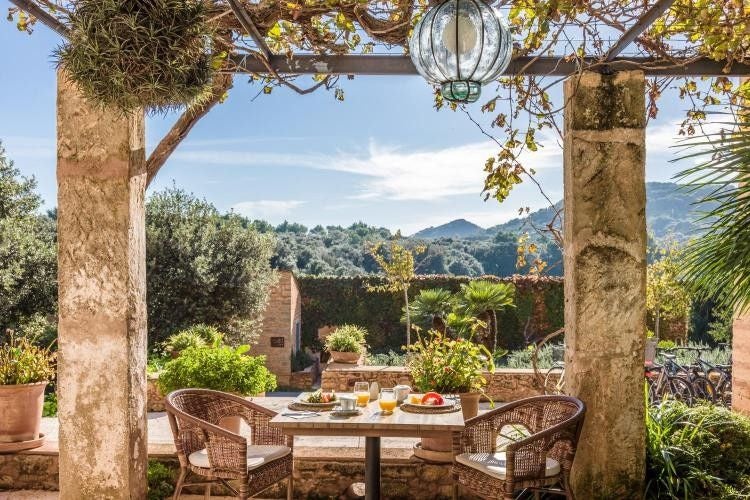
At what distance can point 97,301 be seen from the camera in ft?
12.8

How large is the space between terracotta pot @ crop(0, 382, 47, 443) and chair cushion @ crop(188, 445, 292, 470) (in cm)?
157

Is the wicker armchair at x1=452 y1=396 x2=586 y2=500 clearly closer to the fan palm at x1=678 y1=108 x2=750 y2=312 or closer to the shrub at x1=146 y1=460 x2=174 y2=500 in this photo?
the fan palm at x1=678 y1=108 x2=750 y2=312

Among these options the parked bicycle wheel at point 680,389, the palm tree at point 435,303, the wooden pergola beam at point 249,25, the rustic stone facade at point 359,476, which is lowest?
the rustic stone facade at point 359,476

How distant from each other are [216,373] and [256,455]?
→ 154cm

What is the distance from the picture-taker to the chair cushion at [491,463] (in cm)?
359

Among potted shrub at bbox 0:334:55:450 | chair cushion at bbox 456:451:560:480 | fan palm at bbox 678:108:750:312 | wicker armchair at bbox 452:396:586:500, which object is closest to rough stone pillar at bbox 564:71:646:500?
wicker armchair at bbox 452:396:586:500

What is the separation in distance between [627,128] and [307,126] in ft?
92.3

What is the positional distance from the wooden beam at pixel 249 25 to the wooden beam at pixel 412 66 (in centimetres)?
17

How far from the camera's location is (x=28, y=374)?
4.84 meters

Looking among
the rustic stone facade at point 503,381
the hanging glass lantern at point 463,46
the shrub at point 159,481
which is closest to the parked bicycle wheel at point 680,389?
the rustic stone facade at point 503,381

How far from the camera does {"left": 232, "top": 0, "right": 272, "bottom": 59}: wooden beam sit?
10.7 ft

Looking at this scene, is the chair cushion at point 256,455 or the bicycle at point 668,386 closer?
the chair cushion at point 256,455

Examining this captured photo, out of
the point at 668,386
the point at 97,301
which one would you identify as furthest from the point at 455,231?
the point at 97,301

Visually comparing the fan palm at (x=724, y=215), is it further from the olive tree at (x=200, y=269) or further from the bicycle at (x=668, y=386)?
the olive tree at (x=200, y=269)
